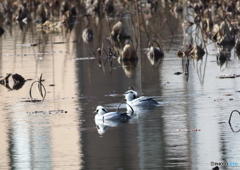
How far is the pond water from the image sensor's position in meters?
8.36

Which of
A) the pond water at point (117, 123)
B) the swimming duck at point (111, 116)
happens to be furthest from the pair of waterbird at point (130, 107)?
the pond water at point (117, 123)

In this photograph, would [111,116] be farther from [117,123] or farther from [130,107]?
[130,107]

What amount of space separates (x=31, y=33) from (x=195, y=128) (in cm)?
2045

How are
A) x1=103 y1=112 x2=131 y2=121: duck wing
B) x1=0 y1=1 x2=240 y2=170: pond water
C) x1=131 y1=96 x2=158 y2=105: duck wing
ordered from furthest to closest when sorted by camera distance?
x1=131 y1=96 x2=158 y2=105: duck wing < x1=103 y1=112 x2=131 y2=121: duck wing < x1=0 y1=1 x2=240 y2=170: pond water

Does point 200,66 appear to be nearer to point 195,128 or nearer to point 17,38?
point 195,128

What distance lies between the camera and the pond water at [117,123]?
8.36 m

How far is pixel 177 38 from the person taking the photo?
2372cm

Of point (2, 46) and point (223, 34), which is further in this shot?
point (2, 46)

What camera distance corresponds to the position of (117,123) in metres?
10.5

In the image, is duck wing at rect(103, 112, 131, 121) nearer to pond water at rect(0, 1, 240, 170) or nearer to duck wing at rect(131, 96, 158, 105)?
pond water at rect(0, 1, 240, 170)

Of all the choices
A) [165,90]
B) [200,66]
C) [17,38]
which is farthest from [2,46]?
[165,90]

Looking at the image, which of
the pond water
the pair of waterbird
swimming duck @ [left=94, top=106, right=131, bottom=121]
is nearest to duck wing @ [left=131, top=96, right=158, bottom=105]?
the pair of waterbird

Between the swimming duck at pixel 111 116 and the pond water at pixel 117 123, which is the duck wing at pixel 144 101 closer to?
the pond water at pixel 117 123

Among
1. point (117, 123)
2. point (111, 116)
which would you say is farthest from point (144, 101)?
point (117, 123)
